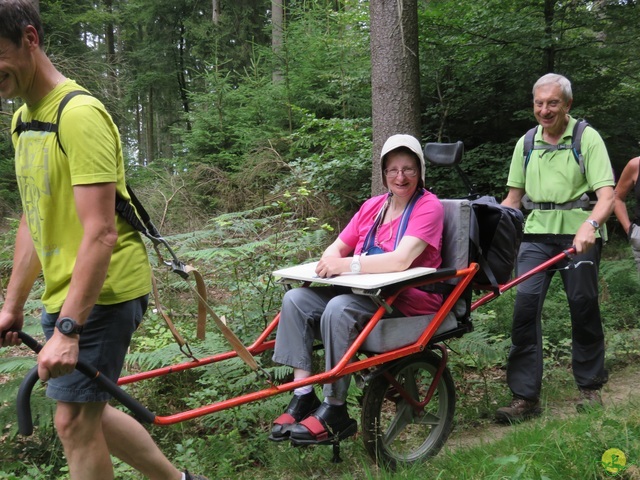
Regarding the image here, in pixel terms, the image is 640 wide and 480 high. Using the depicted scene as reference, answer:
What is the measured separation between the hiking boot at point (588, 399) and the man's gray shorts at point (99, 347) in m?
3.36

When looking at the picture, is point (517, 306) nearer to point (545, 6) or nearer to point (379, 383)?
point (379, 383)

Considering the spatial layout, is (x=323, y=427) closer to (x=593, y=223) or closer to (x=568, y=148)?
(x=593, y=223)

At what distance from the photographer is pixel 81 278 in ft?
6.72

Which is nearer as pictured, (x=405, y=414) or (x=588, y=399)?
(x=405, y=414)

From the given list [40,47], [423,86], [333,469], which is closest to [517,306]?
[333,469]

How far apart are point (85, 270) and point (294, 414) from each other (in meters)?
1.58

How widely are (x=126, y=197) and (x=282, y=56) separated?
9178mm

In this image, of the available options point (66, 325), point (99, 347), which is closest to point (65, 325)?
point (66, 325)

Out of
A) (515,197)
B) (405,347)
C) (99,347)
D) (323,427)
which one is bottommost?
(323,427)

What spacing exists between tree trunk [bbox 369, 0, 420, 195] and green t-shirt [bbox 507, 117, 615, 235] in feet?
6.79

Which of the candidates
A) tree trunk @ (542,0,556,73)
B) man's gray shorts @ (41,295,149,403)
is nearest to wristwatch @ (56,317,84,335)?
man's gray shorts @ (41,295,149,403)

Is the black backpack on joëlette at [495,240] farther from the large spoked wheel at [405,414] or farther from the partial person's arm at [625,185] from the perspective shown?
the partial person's arm at [625,185]

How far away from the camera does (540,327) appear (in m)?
4.20

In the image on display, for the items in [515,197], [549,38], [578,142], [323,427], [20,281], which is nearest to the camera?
[20,281]
